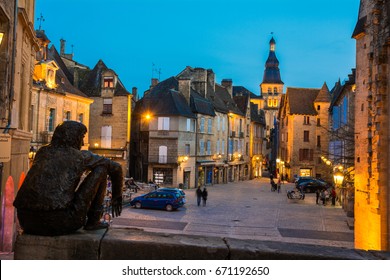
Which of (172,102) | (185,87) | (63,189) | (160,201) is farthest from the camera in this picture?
(185,87)

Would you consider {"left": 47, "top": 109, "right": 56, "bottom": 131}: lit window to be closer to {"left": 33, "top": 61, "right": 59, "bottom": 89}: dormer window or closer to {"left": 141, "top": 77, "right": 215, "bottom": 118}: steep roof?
{"left": 33, "top": 61, "right": 59, "bottom": 89}: dormer window

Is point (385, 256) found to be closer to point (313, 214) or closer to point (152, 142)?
point (313, 214)

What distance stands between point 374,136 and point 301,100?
41656 millimetres

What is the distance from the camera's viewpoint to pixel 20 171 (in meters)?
13.5

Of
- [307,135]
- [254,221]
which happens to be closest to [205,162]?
[307,135]

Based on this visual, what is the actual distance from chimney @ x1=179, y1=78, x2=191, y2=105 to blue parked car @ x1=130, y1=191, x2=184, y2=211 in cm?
1810

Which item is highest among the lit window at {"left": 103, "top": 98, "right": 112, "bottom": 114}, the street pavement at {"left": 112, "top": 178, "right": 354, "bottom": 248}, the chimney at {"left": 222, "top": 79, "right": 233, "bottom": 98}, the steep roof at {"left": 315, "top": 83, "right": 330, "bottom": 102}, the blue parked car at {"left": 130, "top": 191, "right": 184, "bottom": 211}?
the chimney at {"left": 222, "top": 79, "right": 233, "bottom": 98}

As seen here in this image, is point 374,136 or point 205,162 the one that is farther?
point 205,162

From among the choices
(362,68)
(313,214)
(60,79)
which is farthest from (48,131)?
(362,68)

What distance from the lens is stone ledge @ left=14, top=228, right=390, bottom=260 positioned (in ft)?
10.6

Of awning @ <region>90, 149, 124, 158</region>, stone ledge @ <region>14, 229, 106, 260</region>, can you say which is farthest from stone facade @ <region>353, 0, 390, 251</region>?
awning @ <region>90, 149, 124, 158</region>

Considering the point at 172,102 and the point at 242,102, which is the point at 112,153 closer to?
the point at 172,102

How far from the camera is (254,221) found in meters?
20.9

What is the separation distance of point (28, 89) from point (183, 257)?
44.1 ft
